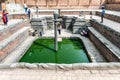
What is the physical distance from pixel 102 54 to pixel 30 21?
32.1ft

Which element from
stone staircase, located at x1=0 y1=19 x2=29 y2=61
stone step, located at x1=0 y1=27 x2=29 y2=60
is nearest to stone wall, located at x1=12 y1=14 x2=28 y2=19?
stone staircase, located at x1=0 y1=19 x2=29 y2=61

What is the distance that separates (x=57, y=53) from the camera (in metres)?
12.1

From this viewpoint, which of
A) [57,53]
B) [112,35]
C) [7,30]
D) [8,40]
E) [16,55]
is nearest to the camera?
[112,35]

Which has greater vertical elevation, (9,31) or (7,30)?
(7,30)

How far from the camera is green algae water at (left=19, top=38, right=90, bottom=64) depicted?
10602 millimetres

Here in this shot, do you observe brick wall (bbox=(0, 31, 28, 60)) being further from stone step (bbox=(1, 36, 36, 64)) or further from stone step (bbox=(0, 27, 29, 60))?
stone step (bbox=(1, 36, 36, 64))

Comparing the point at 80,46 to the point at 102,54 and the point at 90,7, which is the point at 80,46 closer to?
the point at 102,54

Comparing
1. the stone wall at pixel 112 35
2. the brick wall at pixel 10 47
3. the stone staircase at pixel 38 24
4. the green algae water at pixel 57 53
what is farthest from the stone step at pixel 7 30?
the stone wall at pixel 112 35

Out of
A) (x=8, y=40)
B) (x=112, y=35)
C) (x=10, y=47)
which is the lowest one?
(x=10, y=47)

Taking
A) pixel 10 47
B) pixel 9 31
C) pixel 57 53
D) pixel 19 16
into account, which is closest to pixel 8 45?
pixel 10 47

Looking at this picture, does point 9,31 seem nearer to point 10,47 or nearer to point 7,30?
point 7,30

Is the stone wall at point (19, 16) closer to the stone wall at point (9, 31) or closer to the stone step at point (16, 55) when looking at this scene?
the stone wall at point (9, 31)

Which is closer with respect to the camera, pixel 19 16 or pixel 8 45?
pixel 8 45

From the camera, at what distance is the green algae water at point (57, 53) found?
10.6m
